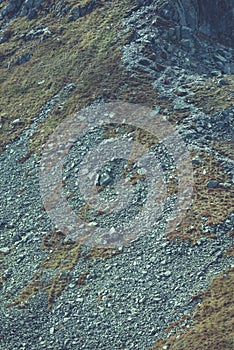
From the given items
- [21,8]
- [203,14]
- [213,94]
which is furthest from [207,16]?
[21,8]

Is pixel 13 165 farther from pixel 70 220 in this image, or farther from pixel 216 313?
pixel 216 313

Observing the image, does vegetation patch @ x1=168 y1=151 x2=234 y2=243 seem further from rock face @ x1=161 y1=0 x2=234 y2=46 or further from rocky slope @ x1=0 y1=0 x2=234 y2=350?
rock face @ x1=161 y1=0 x2=234 y2=46

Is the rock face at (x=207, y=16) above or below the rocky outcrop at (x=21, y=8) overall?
below

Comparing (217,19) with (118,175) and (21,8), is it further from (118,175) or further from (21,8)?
(118,175)

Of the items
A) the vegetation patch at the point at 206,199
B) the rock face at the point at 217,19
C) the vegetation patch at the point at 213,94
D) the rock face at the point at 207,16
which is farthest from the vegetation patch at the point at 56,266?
the rock face at the point at 217,19

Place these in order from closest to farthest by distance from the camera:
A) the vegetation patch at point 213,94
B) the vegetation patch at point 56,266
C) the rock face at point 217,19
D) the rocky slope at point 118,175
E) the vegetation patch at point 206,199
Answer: the rocky slope at point 118,175, the vegetation patch at point 56,266, the vegetation patch at point 206,199, the vegetation patch at point 213,94, the rock face at point 217,19

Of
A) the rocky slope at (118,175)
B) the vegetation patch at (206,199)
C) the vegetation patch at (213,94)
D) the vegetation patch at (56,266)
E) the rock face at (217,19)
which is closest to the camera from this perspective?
the rocky slope at (118,175)

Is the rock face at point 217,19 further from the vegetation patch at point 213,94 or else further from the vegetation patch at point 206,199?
the vegetation patch at point 206,199

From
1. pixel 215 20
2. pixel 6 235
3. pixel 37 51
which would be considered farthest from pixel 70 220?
pixel 215 20

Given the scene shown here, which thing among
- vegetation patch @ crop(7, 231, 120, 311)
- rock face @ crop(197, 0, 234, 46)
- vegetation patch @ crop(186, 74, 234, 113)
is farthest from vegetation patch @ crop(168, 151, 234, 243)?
rock face @ crop(197, 0, 234, 46)
